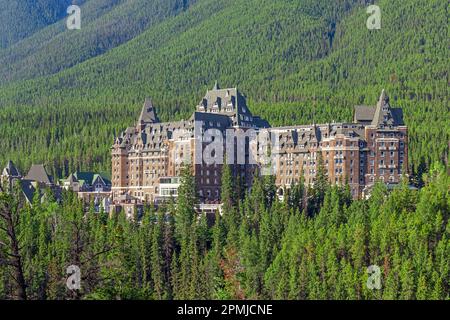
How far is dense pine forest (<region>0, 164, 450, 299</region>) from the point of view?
279ft

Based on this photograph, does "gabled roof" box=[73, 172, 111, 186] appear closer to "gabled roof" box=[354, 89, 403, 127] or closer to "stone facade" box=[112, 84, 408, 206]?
"stone facade" box=[112, 84, 408, 206]

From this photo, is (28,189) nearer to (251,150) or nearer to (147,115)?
(147,115)

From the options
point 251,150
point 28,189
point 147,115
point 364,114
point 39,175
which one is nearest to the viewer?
point 364,114

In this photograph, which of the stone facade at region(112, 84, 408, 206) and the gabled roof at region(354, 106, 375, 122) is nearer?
the stone facade at region(112, 84, 408, 206)

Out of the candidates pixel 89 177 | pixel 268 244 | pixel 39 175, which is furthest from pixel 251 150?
pixel 39 175

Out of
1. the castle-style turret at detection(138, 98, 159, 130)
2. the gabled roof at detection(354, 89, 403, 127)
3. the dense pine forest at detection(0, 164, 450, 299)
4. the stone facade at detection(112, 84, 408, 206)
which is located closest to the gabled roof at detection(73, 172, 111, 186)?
the stone facade at detection(112, 84, 408, 206)

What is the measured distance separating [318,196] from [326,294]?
2909 cm

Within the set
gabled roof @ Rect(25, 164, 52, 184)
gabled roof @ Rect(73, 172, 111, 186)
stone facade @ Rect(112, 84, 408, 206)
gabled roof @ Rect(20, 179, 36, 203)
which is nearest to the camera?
stone facade @ Rect(112, 84, 408, 206)

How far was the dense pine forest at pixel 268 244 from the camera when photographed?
279ft

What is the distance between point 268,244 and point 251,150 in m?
39.1

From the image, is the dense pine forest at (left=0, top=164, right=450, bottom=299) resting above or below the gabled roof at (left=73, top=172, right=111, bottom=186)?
below

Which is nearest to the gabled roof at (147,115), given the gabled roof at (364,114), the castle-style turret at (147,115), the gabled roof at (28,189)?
the castle-style turret at (147,115)

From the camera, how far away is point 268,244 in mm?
100125

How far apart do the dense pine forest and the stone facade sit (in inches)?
295
